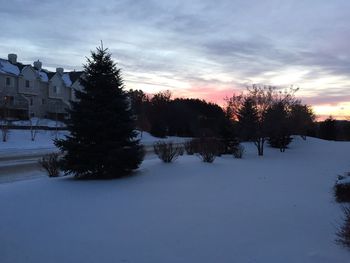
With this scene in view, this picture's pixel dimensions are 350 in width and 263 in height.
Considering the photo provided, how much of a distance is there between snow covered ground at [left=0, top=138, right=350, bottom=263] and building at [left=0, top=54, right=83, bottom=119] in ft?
123

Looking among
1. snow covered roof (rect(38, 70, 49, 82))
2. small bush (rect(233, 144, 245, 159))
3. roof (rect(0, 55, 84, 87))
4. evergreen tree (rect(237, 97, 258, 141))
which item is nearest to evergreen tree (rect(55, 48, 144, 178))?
small bush (rect(233, 144, 245, 159))

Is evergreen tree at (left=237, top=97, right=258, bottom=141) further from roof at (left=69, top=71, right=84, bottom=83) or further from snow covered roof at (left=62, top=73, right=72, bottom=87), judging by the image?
roof at (left=69, top=71, right=84, bottom=83)

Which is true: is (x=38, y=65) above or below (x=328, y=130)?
above

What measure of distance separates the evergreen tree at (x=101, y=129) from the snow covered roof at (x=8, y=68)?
41.0m

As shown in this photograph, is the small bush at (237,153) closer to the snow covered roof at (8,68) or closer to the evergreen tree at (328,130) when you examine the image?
the snow covered roof at (8,68)

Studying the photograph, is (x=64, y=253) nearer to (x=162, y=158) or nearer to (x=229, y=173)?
(x=229, y=173)

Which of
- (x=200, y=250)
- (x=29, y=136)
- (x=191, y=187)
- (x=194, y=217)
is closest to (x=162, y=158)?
(x=191, y=187)

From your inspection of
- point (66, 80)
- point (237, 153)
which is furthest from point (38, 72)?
point (237, 153)

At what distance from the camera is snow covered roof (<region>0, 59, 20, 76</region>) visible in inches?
2028

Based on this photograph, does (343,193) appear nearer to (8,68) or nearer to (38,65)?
(8,68)

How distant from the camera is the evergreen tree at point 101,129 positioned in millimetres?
13133

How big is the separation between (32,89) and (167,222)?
172 ft

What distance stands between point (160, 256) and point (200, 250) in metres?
0.62

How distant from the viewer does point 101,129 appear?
44.4 ft
